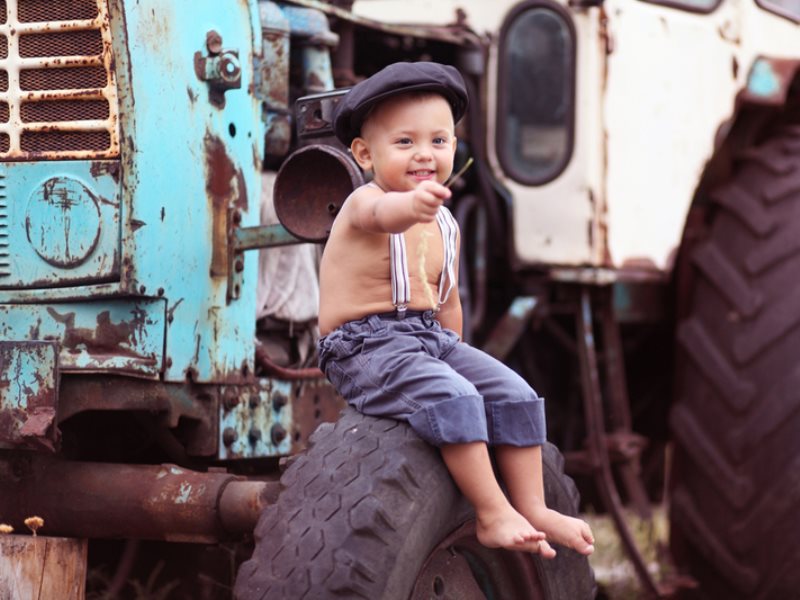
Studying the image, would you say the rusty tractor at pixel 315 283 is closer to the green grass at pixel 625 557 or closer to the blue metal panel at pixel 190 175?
the blue metal panel at pixel 190 175

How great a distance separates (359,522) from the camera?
2.61 metres

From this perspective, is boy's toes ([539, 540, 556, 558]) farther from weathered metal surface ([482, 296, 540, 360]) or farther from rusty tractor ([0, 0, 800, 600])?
weathered metal surface ([482, 296, 540, 360])

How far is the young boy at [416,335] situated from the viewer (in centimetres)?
272

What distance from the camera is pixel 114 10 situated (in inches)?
127

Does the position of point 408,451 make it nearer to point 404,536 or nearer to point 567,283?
point 404,536

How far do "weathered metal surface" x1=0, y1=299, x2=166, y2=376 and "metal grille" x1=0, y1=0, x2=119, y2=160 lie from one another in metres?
0.33

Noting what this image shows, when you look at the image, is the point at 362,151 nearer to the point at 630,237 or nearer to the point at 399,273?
A: the point at 399,273

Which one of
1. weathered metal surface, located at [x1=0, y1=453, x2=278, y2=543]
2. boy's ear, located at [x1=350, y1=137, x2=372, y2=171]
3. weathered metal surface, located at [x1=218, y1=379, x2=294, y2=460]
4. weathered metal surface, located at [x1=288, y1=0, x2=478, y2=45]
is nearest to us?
boy's ear, located at [x1=350, y1=137, x2=372, y2=171]

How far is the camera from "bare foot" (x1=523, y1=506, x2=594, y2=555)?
9.17 feet

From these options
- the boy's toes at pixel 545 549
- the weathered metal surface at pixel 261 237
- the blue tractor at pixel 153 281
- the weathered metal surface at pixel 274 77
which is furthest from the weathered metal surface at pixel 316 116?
the boy's toes at pixel 545 549

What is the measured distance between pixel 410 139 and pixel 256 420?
103 centimetres

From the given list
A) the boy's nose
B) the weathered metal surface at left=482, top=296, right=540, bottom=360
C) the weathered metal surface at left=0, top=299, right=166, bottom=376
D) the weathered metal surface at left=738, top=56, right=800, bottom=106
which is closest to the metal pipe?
the weathered metal surface at left=0, top=299, right=166, bottom=376

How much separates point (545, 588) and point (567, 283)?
1.80 metres

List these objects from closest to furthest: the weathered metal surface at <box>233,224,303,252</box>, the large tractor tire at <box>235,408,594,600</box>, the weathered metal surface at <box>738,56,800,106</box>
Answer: the large tractor tire at <box>235,408,594,600</box>
the weathered metal surface at <box>233,224,303,252</box>
the weathered metal surface at <box>738,56,800,106</box>
